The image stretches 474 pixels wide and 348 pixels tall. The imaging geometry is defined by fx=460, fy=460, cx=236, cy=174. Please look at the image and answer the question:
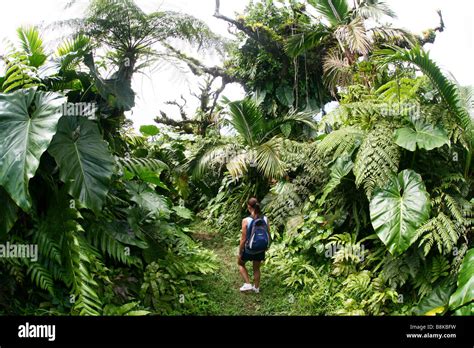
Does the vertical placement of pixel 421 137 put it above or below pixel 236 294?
above

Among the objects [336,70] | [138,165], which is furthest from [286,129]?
[138,165]

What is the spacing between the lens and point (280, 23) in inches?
257

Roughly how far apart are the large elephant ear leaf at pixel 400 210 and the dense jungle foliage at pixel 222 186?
1 cm

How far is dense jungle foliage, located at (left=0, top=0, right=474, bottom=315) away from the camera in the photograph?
11.3ft

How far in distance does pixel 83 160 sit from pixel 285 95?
3.58m

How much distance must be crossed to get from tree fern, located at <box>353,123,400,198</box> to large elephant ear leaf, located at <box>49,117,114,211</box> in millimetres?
2240

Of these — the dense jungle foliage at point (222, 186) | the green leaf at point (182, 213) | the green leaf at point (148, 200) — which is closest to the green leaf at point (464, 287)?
the dense jungle foliage at point (222, 186)

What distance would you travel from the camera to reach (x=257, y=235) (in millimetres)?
3854

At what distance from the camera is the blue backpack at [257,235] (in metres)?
3.85

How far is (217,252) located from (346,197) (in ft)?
4.75

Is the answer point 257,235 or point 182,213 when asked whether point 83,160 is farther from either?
point 182,213

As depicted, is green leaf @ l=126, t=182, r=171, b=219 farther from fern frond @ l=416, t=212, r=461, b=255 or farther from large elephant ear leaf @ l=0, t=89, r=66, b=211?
fern frond @ l=416, t=212, r=461, b=255
